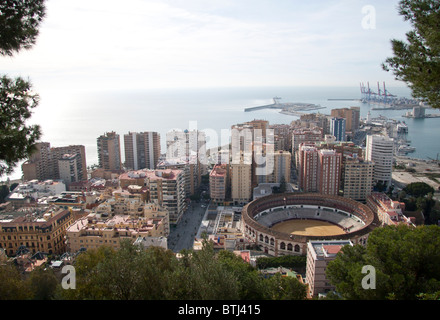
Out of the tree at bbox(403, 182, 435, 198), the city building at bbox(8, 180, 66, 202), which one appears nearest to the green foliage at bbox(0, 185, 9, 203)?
the city building at bbox(8, 180, 66, 202)

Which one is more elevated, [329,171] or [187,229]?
[329,171]

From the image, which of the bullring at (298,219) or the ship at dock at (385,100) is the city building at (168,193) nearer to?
the bullring at (298,219)

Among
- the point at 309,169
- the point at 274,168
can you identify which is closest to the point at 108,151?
the point at 274,168

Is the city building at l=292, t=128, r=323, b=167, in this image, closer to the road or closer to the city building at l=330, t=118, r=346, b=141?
the city building at l=330, t=118, r=346, b=141

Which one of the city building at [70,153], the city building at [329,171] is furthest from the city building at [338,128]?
the city building at [70,153]

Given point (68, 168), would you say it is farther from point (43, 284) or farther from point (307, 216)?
point (43, 284)
